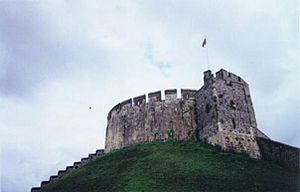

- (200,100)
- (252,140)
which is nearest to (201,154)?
(252,140)

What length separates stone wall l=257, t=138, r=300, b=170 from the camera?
111 ft

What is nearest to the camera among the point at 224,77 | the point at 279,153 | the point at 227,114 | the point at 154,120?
the point at 279,153

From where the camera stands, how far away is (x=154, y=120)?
137ft

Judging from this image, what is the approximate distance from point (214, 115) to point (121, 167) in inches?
412

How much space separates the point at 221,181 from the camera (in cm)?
2620

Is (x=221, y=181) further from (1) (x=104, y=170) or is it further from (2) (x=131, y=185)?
(1) (x=104, y=170)

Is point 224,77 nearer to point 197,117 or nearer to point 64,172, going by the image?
point 197,117

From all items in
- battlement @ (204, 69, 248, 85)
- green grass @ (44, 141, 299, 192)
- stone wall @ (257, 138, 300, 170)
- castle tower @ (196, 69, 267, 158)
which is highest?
battlement @ (204, 69, 248, 85)

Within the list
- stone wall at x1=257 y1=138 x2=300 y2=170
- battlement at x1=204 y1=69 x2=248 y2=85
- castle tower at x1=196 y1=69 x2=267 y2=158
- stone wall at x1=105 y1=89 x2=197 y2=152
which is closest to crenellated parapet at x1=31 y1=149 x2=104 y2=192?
stone wall at x1=105 y1=89 x2=197 y2=152

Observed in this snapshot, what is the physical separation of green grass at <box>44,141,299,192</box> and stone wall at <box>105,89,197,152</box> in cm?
344

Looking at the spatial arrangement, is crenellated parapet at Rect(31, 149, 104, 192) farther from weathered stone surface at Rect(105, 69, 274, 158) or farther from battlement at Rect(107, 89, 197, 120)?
battlement at Rect(107, 89, 197, 120)

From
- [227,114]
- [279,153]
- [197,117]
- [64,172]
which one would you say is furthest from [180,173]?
[64,172]

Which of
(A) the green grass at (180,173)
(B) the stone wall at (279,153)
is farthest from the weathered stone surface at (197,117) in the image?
(A) the green grass at (180,173)

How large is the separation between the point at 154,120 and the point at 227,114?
322 inches
